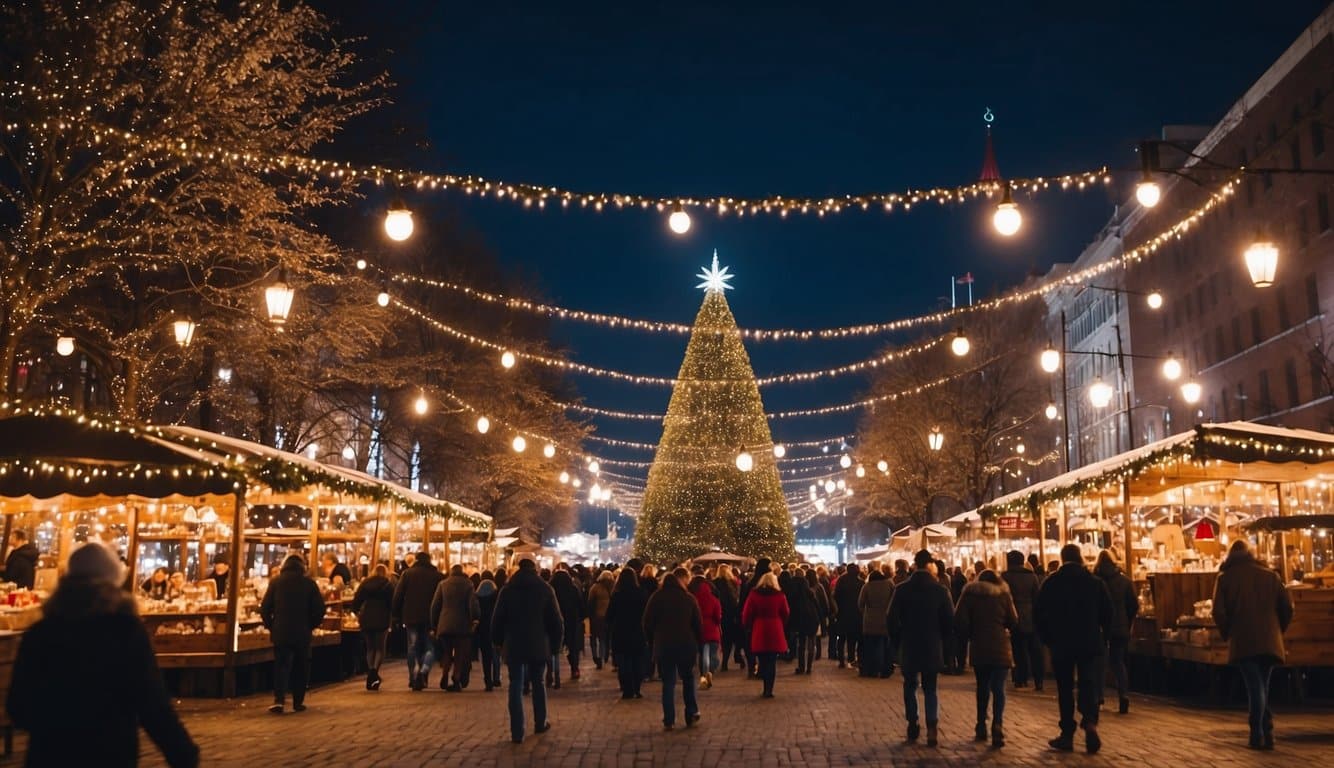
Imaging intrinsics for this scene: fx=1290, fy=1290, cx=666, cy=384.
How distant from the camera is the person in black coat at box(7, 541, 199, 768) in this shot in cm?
526

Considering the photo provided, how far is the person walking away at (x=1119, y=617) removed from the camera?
14.9 metres

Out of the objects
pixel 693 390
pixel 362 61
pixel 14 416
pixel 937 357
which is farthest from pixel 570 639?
pixel 937 357

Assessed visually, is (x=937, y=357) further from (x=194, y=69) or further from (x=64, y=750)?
(x=64, y=750)

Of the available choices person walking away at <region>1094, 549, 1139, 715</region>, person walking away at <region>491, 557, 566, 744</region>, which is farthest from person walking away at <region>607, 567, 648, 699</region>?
person walking away at <region>1094, 549, 1139, 715</region>

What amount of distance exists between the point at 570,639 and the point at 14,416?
9.40 metres

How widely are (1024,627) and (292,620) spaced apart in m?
10.0

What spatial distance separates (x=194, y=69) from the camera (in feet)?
64.6

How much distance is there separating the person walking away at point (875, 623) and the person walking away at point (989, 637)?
8.18 m

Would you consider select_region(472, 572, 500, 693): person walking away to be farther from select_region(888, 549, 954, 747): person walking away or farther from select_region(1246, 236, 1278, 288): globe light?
select_region(1246, 236, 1278, 288): globe light

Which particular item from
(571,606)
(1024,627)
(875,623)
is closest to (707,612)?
(571,606)

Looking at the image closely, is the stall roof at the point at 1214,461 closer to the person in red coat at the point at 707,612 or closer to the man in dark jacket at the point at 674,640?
the person in red coat at the point at 707,612

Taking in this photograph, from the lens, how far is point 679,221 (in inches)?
649

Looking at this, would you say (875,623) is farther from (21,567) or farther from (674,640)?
(21,567)

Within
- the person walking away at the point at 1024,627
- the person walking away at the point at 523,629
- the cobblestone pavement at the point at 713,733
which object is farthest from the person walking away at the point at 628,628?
the person walking away at the point at 1024,627
